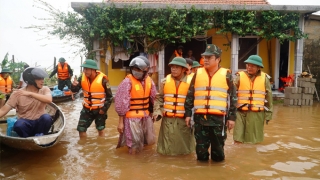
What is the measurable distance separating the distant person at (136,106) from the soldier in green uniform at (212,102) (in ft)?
2.77

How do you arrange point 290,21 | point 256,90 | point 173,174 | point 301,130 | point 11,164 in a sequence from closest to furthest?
point 173,174
point 11,164
point 256,90
point 301,130
point 290,21

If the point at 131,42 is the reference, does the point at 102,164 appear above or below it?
below

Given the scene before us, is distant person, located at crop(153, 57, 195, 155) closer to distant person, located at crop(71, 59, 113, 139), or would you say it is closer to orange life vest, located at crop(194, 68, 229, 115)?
orange life vest, located at crop(194, 68, 229, 115)

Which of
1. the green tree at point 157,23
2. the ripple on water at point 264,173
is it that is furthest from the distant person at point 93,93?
the green tree at point 157,23

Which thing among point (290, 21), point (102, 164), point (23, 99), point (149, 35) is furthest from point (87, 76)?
point (290, 21)

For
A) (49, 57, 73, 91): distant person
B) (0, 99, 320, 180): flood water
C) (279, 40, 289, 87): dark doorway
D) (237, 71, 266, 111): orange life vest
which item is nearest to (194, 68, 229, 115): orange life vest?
(0, 99, 320, 180): flood water

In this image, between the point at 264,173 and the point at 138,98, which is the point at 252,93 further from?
the point at 138,98

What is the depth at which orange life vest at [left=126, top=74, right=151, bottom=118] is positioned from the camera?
191 inches

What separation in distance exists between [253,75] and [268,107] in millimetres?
677

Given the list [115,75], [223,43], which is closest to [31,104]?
[115,75]

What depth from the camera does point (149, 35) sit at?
11.4 meters

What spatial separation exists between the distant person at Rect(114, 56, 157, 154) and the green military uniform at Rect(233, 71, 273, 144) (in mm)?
1703

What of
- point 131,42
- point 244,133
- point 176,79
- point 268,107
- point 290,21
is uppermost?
point 290,21

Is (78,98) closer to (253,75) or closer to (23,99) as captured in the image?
(23,99)
